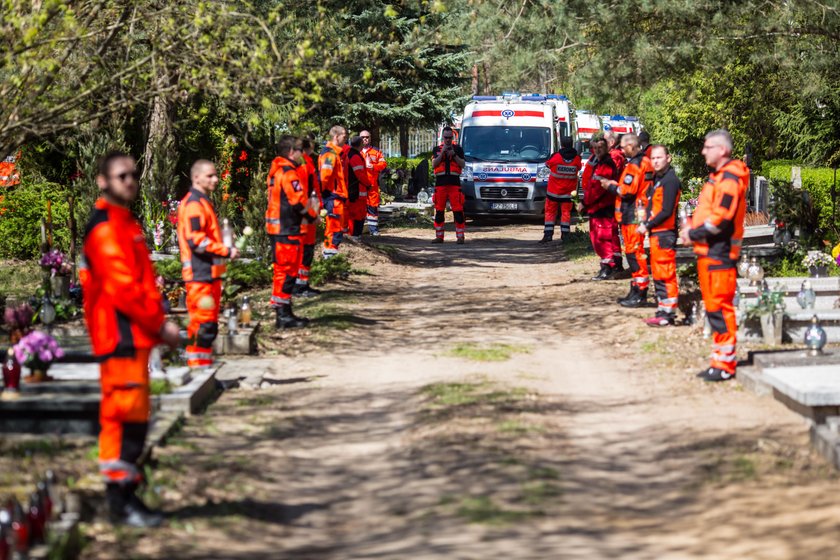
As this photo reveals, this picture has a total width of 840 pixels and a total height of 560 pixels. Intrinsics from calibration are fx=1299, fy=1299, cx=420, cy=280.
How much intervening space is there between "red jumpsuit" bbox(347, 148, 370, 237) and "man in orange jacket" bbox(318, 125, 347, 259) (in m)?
1.21

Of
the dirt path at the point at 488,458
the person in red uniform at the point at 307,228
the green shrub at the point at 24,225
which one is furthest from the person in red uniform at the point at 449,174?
the dirt path at the point at 488,458

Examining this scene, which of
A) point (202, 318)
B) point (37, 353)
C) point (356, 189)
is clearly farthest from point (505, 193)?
point (37, 353)

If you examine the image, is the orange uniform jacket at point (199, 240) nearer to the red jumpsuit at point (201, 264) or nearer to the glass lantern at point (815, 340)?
the red jumpsuit at point (201, 264)

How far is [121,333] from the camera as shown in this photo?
7199mm

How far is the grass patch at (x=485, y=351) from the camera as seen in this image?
1284 centimetres

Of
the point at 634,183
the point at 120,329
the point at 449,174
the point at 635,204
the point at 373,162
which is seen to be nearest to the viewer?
the point at 120,329

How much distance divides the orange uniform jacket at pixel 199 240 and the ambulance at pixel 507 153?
19445 millimetres

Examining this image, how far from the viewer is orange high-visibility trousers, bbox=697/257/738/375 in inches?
447

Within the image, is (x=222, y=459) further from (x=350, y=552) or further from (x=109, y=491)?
(x=350, y=552)

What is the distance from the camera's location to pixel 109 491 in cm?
727

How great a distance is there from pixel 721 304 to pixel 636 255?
4.47m

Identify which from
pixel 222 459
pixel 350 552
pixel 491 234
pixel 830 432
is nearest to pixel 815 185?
pixel 491 234

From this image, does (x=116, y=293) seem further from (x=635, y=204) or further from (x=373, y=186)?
(x=373, y=186)

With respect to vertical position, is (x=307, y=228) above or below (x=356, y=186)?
below
